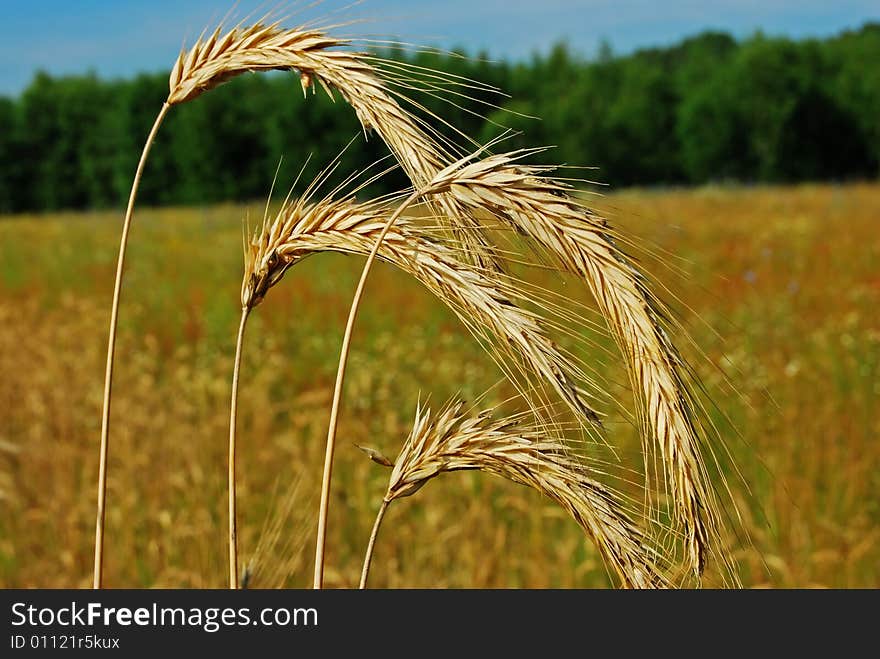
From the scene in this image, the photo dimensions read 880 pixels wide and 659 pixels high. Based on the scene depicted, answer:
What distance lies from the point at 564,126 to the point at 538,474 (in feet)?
128

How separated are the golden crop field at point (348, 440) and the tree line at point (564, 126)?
1106 inches

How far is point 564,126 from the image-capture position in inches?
1510

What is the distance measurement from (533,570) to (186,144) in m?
36.2

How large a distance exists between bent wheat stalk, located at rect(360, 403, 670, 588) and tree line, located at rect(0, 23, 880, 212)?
33547mm

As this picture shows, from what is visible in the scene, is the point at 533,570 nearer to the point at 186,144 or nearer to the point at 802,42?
the point at 186,144

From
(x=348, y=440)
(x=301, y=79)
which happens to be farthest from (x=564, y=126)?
(x=301, y=79)

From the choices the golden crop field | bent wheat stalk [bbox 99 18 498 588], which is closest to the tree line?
the golden crop field

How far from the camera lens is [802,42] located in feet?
153

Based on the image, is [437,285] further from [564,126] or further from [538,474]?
[564,126]

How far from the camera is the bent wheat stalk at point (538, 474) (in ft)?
2.65

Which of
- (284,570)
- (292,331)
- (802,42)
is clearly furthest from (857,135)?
(284,570)

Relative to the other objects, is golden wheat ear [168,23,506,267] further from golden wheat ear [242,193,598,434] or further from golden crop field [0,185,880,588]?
golden crop field [0,185,880,588]

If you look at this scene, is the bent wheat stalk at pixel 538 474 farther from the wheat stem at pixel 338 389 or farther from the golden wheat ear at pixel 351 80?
the golden wheat ear at pixel 351 80
